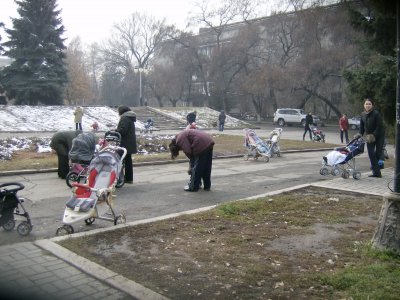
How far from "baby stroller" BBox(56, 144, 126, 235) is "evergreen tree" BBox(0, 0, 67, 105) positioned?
37.9 meters

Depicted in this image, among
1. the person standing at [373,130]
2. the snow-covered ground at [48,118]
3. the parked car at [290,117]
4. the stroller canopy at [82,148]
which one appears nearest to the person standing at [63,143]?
the stroller canopy at [82,148]

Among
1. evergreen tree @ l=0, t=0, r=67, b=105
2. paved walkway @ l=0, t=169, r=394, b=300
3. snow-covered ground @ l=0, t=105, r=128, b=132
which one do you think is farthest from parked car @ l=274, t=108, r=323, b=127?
paved walkway @ l=0, t=169, r=394, b=300

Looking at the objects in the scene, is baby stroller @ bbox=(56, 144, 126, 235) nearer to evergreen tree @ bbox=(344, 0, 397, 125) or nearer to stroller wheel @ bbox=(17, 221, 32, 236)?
stroller wheel @ bbox=(17, 221, 32, 236)

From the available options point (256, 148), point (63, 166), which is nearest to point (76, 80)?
point (256, 148)

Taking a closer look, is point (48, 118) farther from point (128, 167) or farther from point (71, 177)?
point (71, 177)

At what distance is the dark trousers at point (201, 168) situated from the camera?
9.23m

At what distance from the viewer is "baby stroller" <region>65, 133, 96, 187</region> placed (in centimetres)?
972

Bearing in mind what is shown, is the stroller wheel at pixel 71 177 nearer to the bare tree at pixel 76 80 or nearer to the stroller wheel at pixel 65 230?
the stroller wheel at pixel 65 230

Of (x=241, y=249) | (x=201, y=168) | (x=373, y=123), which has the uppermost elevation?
(x=373, y=123)

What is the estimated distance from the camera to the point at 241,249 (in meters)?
5.35

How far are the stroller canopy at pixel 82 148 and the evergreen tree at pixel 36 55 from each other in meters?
34.6

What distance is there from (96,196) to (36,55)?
3927cm

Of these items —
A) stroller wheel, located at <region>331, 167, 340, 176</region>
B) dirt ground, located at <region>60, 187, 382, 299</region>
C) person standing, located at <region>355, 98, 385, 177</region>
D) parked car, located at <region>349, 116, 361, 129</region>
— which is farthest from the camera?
parked car, located at <region>349, 116, 361, 129</region>

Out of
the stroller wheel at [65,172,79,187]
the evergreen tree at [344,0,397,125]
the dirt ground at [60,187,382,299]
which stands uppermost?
the evergreen tree at [344,0,397,125]
